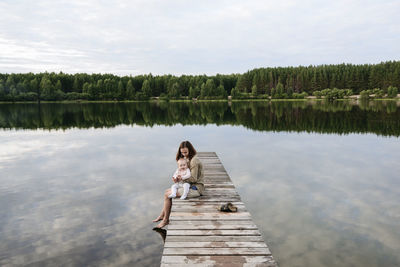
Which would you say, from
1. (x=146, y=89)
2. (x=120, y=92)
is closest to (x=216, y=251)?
(x=120, y=92)

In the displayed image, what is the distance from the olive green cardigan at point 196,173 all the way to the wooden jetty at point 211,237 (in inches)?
16.3

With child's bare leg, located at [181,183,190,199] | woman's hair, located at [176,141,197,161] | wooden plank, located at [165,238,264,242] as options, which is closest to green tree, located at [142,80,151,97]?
woman's hair, located at [176,141,197,161]

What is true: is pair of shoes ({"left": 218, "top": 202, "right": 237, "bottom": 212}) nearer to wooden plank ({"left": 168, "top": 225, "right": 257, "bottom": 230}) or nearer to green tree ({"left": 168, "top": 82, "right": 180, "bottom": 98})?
wooden plank ({"left": 168, "top": 225, "right": 257, "bottom": 230})

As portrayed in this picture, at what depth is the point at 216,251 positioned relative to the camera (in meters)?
6.04

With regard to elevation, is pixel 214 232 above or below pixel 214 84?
below

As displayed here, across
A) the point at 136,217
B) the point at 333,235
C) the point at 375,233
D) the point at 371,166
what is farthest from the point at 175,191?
the point at 371,166

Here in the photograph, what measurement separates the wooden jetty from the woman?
25 centimetres

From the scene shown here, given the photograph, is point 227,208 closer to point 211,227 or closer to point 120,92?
point 211,227

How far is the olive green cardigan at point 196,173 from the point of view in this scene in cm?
909

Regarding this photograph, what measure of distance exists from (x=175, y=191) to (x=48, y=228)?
3.81 m

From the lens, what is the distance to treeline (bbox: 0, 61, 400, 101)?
141 m

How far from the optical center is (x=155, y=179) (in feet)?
46.0

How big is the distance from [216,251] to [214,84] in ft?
495

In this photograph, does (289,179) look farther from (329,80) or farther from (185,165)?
(329,80)
